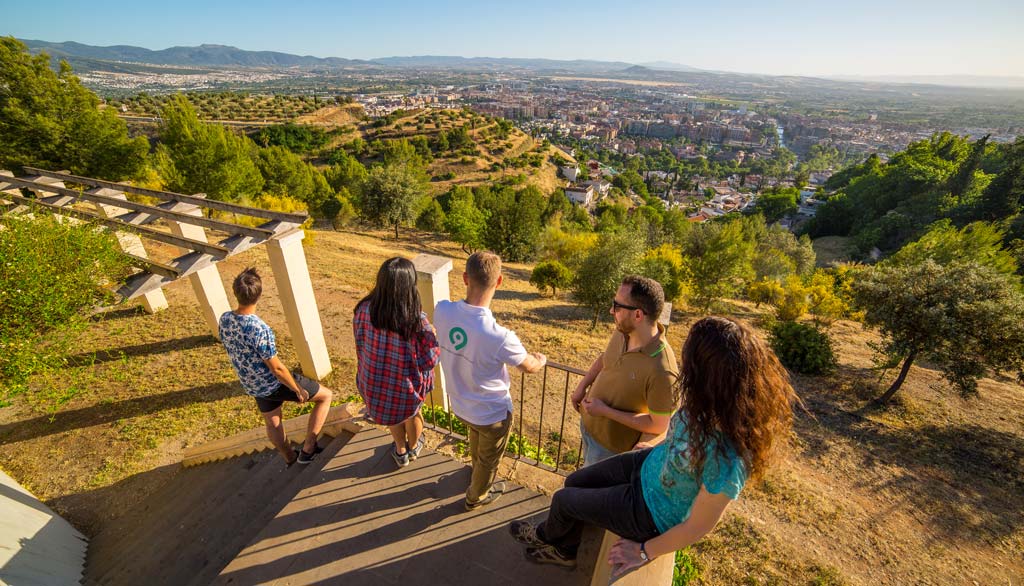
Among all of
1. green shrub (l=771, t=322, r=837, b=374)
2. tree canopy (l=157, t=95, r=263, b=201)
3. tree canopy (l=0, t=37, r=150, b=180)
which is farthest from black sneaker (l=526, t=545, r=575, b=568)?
tree canopy (l=157, t=95, r=263, b=201)

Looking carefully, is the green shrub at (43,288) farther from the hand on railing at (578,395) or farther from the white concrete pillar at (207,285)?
the hand on railing at (578,395)

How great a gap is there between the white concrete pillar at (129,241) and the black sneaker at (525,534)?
21.8ft

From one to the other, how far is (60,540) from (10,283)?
98.8 inches

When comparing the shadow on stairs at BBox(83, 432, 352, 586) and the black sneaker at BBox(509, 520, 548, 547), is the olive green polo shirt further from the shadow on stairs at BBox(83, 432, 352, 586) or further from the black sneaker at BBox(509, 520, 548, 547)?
the shadow on stairs at BBox(83, 432, 352, 586)

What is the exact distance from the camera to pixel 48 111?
40.1ft

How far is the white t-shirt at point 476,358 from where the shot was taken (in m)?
2.74

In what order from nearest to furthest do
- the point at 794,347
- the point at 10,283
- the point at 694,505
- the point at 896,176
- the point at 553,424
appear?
the point at 694,505 → the point at 10,283 → the point at 553,424 → the point at 794,347 → the point at 896,176

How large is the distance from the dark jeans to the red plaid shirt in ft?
4.74

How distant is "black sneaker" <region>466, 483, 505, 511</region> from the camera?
335 cm

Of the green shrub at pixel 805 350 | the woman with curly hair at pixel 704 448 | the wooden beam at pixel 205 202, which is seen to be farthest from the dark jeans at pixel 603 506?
the green shrub at pixel 805 350

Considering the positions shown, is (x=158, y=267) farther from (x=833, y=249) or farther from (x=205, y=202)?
(x=833, y=249)

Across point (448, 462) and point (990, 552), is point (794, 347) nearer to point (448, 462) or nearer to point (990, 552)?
point (990, 552)

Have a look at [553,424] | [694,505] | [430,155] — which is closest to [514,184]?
[430,155]

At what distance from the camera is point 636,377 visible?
2.76 metres
